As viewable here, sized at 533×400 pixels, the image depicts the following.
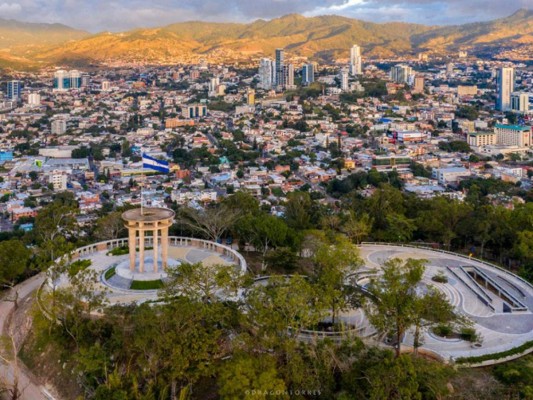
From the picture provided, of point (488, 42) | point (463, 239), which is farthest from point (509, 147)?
point (488, 42)

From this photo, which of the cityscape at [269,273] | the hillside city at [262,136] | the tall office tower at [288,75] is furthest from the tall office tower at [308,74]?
the cityscape at [269,273]

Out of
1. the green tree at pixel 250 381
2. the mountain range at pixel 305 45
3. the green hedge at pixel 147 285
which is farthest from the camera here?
the mountain range at pixel 305 45

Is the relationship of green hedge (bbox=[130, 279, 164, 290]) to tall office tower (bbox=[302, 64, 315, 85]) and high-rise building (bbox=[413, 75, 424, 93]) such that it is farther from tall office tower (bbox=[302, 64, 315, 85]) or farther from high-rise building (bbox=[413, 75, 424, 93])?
tall office tower (bbox=[302, 64, 315, 85])

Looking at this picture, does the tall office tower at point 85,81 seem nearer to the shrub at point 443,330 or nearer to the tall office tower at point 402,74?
the tall office tower at point 402,74

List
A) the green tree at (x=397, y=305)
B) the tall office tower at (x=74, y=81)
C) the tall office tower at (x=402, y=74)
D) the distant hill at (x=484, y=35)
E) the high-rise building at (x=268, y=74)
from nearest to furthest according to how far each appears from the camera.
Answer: the green tree at (x=397, y=305)
the tall office tower at (x=402, y=74)
the high-rise building at (x=268, y=74)
the tall office tower at (x=74, y=81)
the distant hill at (x=484, y=35)

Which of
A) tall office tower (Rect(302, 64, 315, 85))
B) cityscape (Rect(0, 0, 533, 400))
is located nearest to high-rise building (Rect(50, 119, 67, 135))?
cityscape (Rect(0, 0, 533, 400))

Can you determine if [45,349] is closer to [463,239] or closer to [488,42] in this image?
[463,239]

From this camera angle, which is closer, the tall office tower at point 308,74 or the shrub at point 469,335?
the shrub at point 469,335
